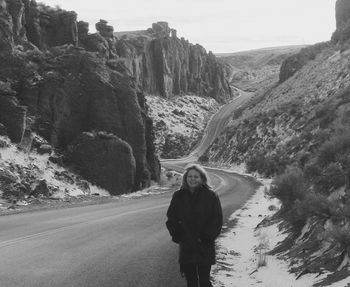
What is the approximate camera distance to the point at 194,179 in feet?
18.4

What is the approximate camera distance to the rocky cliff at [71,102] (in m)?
27.0

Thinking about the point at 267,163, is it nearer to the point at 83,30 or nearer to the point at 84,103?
the point at 84,103

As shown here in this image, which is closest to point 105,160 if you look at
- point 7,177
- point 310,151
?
point 7,177

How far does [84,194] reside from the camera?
2503 centimetres

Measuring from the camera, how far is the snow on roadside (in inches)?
294

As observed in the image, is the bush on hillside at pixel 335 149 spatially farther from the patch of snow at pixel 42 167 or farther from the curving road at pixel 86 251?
the patch of snow at pixel 42 167

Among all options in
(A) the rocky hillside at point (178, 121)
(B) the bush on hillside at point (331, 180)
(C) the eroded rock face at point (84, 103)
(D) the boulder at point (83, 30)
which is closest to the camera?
(B) the bush on hillside at point (331, 180)

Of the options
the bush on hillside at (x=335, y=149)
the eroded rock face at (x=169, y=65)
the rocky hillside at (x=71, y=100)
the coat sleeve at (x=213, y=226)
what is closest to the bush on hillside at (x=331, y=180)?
the bush on hillside at (x=335, y=149)

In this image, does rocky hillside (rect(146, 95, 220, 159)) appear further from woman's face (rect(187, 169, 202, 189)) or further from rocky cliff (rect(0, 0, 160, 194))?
woman's face (rect(187, 169, 202, 189))

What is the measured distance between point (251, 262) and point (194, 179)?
4249 millimetres

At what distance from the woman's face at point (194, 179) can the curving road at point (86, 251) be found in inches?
95.9

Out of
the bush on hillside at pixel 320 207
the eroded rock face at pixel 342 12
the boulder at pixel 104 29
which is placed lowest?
the bush on hillside at pixel 320 207

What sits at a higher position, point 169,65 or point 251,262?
point 169,65

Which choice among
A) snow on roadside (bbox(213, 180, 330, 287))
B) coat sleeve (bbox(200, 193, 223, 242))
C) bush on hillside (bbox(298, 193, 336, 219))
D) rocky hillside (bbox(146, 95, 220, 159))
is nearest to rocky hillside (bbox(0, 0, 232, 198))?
snow on roadside (bbox(213, 180, 330, 287))
